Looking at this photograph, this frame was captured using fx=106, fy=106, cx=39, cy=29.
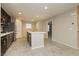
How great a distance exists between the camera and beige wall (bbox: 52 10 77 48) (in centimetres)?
519

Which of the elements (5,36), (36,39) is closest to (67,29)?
(36,39)

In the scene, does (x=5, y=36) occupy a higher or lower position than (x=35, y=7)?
lower

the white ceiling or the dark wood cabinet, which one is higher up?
the white ceiling

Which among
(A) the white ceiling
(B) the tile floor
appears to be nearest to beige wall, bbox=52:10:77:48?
(A) the white ceiling

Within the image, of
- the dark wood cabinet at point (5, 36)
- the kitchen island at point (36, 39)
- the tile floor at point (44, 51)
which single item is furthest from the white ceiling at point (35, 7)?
the tile floor at point (44, 51)

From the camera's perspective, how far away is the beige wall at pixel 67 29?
519 centimetres

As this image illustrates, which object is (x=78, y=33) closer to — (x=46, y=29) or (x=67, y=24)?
(x=67, y=24)

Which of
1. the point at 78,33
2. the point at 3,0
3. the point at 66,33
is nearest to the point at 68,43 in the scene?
the point at 66,33

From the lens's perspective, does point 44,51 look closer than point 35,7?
Yes

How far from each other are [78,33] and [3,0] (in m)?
3.81

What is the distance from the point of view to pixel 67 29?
5.97 m

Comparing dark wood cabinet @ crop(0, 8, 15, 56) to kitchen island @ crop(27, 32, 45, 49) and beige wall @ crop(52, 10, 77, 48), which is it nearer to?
kitchen island @ crop(27, 32, 45, 49)

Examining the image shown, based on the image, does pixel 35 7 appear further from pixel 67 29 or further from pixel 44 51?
pixel 67 29

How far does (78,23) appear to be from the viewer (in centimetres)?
501
